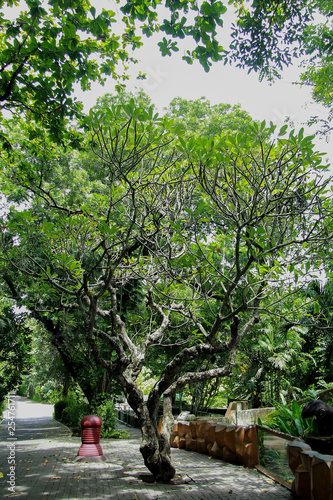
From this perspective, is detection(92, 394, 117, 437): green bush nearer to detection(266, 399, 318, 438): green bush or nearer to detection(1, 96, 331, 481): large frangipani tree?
detection(1, 96, 331, 481): large frangipani tree

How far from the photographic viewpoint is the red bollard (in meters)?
7.53

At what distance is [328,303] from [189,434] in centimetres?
536

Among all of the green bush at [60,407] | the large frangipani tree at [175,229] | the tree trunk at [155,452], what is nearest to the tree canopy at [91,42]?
the large frangipani tree at [175,229]

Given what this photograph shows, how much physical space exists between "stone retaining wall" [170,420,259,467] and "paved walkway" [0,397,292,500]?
0.21 metres

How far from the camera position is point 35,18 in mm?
4402

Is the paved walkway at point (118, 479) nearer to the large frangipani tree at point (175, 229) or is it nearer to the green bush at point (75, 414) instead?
the large frangipani tree at point (175, 229)

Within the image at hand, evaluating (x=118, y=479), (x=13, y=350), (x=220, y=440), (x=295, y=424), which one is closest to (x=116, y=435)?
→ (x=220, y=440)

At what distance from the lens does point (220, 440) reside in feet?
26.4

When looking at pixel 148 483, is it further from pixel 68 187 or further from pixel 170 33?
pixel 68 187

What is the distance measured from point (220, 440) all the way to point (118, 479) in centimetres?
273

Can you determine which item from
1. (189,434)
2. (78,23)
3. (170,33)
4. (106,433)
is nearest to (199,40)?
(170,33)

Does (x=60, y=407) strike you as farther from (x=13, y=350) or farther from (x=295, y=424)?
(x=295, y=424)

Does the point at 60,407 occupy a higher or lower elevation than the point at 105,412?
lower

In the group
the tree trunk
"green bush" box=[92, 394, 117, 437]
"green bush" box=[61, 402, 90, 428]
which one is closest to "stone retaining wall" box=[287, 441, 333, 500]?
the tree trunk
